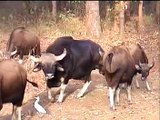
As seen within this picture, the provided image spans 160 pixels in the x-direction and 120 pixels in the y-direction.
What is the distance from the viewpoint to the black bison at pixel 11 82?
9.52 meters

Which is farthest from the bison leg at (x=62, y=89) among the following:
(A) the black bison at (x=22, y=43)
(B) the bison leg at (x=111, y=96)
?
(A) the black bison at (x=22, y=43)

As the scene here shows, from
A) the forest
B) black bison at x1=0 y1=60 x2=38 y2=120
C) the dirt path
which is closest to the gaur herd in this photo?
black bison at x1=0 y1=60 x2=38 y2=120

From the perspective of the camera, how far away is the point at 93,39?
1862cm

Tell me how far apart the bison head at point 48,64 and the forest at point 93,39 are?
37.6 inches

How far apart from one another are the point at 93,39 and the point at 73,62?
22.8 ft

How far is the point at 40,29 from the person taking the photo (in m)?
19.6

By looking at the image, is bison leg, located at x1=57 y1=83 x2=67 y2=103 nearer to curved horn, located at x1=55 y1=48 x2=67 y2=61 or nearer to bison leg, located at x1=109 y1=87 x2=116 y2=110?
curved horn, located at x1=55 y1=48 x2=67 y2=61

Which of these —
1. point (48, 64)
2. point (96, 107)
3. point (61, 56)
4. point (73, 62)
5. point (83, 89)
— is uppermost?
point (61, 56)

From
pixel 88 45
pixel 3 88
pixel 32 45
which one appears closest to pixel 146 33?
pixel 32 45

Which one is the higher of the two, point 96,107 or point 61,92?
point 61,92

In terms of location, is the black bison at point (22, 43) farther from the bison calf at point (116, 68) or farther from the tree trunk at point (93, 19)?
the tree trunk at point (93, 19)

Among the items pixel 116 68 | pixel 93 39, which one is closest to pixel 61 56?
pixel 116 68

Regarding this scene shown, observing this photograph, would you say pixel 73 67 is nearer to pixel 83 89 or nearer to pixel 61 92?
pixel 61 92

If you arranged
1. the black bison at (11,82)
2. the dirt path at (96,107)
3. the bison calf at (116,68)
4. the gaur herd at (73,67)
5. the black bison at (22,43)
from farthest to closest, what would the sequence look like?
the black bison at (22,43)
the bison calf at (116,68)
the dirt path at (96,107)
the gaur herd at (73,67)
the black bison at (11,82)
